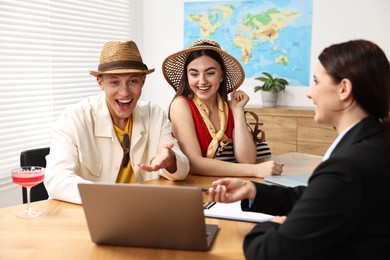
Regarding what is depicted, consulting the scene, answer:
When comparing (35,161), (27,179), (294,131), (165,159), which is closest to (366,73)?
(165,159)

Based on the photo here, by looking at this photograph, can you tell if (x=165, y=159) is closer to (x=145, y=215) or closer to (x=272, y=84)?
(x=145, y=215)

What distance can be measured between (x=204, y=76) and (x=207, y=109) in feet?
0.58

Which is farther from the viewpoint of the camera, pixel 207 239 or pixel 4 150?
pixel 4 150

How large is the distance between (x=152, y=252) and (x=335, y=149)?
562mm

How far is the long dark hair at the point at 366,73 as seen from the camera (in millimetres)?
1066

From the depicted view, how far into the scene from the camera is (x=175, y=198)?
3.86ft

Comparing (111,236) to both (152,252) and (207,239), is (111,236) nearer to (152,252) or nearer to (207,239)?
(152,252)

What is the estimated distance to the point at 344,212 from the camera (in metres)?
0.96

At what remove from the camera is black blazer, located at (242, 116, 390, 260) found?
960mm

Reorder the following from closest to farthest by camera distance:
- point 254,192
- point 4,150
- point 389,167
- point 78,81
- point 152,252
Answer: point 389,167 → point 152,252 → point 254,192 → point 4,150 → point 78,81

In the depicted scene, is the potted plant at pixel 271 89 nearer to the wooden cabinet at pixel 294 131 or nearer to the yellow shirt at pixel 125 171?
the wooden cabinet at pixel 294 131

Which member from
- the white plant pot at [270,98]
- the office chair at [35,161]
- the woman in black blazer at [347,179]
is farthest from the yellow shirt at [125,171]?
the white plant pot at [270,98]

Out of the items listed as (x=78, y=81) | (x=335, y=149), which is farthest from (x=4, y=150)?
(x=335, y=149)

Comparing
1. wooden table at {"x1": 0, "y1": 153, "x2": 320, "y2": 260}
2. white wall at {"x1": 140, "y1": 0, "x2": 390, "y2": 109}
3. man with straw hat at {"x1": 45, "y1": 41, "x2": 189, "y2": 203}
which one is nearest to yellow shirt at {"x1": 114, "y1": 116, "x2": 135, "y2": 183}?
man with straw hat at {"x1": 45, "y1": 41, "x2": 189, "y2": 203}
